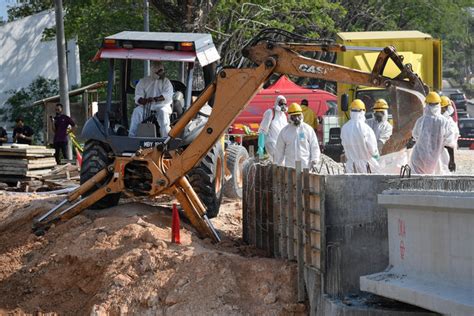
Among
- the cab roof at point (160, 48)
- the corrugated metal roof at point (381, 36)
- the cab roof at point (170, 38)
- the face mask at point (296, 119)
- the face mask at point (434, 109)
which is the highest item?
the corrugated metal roof at point (381, 36)

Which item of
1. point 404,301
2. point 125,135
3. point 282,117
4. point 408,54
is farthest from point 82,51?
point 404,301

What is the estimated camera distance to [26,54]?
42.6m

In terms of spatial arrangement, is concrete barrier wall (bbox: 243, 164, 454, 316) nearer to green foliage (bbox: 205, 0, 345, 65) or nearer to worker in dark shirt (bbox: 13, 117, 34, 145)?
worker in dark shirt (bbox: 13, 117, 34, 145)

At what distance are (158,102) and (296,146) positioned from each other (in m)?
2.11

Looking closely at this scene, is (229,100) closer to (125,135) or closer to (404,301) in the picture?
(125,135)

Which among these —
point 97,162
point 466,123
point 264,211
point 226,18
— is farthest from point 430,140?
point 466,123

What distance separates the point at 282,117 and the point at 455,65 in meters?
72.9

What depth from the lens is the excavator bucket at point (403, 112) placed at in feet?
42.6

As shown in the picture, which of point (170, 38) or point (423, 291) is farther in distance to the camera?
point (170, 38)

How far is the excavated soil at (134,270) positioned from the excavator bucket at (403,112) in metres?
2.46

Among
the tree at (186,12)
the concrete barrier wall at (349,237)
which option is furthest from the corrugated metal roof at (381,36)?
the concrete barrier wall at (349,237)

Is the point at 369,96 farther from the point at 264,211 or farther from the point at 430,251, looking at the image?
the point at 430,251

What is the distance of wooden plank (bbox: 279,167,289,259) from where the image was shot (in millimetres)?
11643

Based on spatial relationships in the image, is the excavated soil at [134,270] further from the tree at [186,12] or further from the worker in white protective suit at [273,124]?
the tree at [186,12]
